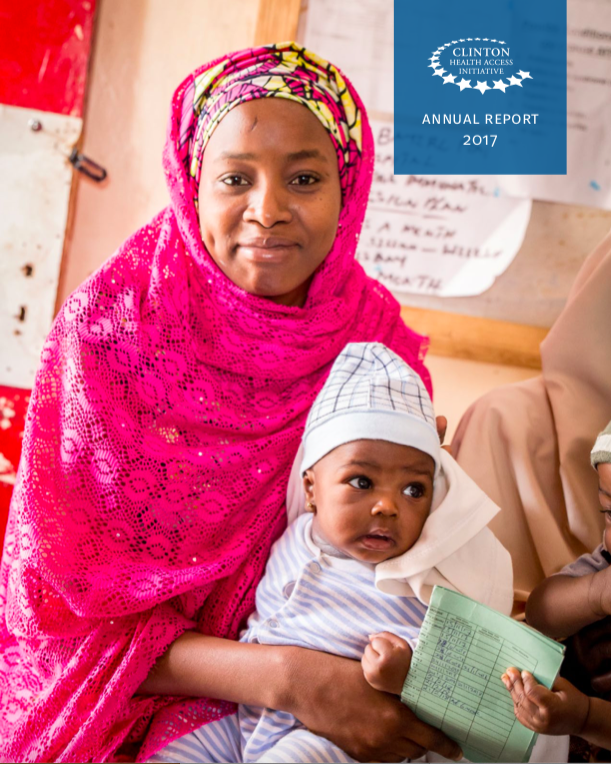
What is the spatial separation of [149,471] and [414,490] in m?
0.39

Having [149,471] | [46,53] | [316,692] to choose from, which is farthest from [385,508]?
[46,53]

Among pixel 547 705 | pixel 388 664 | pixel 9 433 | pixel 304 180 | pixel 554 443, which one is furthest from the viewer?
pixel 9 433

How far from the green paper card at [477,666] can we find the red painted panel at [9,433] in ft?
3.15

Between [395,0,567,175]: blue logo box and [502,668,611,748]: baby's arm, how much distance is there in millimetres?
556

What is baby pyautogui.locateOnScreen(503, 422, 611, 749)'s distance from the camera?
76 centimetres

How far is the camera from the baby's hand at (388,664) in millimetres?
867

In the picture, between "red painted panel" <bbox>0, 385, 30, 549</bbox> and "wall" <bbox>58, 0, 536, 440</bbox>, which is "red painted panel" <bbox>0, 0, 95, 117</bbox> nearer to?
"wall" <bbox>58, 0, 536, 440</bbox>

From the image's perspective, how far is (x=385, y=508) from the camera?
0.92 metres

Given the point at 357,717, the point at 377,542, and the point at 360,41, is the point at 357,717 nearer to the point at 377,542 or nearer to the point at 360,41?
the point at 377,542

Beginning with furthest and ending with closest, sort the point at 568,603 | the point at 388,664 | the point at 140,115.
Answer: the point at 140,115, the point at 568,603, the point at 388,664

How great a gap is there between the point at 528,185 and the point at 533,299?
74cm

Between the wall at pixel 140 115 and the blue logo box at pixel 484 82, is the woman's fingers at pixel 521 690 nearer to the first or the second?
the blue logo box at pixel 484 82

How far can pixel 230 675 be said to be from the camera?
3.18 ft

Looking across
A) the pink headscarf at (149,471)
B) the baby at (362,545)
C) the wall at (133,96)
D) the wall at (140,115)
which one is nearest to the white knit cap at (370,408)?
the baby at (362,545)
